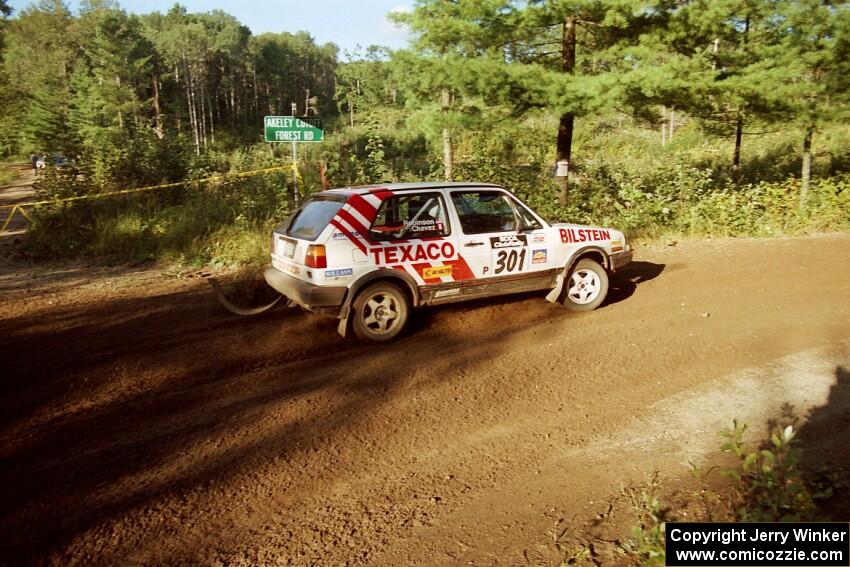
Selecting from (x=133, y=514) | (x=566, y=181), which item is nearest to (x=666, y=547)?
(x=133, y=514)

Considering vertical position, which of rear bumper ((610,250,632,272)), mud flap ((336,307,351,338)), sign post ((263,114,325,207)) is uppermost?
sign post ((263,114,325,207))

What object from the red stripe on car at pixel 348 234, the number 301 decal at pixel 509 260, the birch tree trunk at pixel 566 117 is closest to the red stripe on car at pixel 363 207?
the red stripe on car at pixel 348 234

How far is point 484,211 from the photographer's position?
694 centimetres

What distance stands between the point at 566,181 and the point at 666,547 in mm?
10401

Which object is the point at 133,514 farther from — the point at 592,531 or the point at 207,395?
the point at 592,531

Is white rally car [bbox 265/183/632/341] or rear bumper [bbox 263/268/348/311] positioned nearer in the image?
rear bumper [bbox 263/268/348/311]

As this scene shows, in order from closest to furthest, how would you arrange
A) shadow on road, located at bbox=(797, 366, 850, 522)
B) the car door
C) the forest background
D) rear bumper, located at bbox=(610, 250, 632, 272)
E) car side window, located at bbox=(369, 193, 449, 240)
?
1. shadow on road, located at bbox=(797, 366, 850, 522)
2. car side window, located at bbox=(369, 193, 449, 240)
3. the car door
4. rear bumper, located at bbox=(610, 250, 632, 272)
5. the forest background

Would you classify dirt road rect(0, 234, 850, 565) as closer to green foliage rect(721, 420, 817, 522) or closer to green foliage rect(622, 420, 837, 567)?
green foliage rect(622, 420, 837, 567)

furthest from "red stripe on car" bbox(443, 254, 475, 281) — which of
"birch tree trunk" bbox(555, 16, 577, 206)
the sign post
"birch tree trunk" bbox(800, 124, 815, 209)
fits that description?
"birch tree trunk" bbox(800, 124, 815, 209)

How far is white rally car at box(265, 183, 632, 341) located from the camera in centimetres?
606

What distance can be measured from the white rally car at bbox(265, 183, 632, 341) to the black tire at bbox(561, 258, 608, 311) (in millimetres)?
14

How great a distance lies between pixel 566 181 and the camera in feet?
40.5

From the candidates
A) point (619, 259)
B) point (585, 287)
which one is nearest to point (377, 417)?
point (585, 287)

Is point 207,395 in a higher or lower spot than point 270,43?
lower
